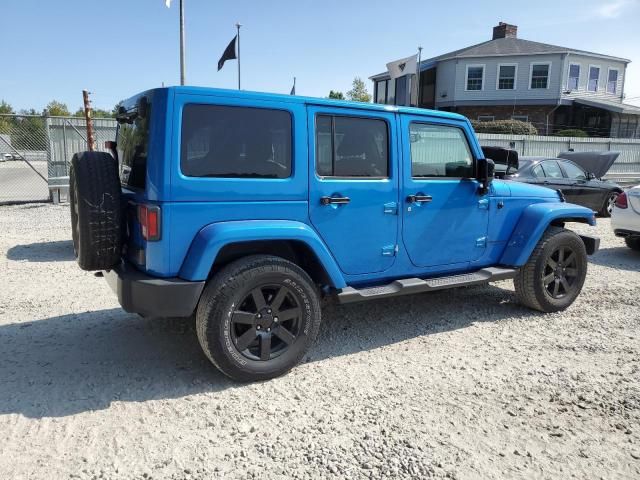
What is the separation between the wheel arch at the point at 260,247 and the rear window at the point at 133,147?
0.65 meters

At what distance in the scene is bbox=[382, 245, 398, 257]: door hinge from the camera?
4180mm

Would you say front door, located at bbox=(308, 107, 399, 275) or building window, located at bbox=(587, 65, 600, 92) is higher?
building window, located at bbox=(587, 65, 600, 92)

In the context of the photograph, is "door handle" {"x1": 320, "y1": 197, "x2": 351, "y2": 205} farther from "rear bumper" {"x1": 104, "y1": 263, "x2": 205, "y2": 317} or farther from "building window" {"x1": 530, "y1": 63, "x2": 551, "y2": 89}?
"building window" {"x1": 530, "y1": 63, "x2": 551, "y2": 89}

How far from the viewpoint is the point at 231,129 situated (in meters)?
3.46

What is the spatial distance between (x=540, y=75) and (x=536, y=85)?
640 millimetres

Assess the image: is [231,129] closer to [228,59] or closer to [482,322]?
[482,322]

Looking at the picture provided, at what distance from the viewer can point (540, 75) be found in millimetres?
32531

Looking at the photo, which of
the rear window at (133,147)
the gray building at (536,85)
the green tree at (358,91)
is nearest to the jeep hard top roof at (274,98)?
the rear window at (133,147)

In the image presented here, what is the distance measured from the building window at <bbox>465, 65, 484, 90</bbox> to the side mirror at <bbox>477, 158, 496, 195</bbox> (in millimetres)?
31612

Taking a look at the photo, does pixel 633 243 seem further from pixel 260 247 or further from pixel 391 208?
pixel 260 247

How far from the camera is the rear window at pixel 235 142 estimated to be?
3.33 metres

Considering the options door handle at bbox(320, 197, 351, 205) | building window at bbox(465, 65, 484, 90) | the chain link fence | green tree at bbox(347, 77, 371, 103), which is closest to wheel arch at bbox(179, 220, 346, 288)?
door handle at bbox(320, 197, 351, 205)

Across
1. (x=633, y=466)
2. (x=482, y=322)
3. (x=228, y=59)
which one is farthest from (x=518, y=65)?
(x=633, y=466)

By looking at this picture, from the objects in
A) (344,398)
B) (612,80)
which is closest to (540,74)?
(612,80)
